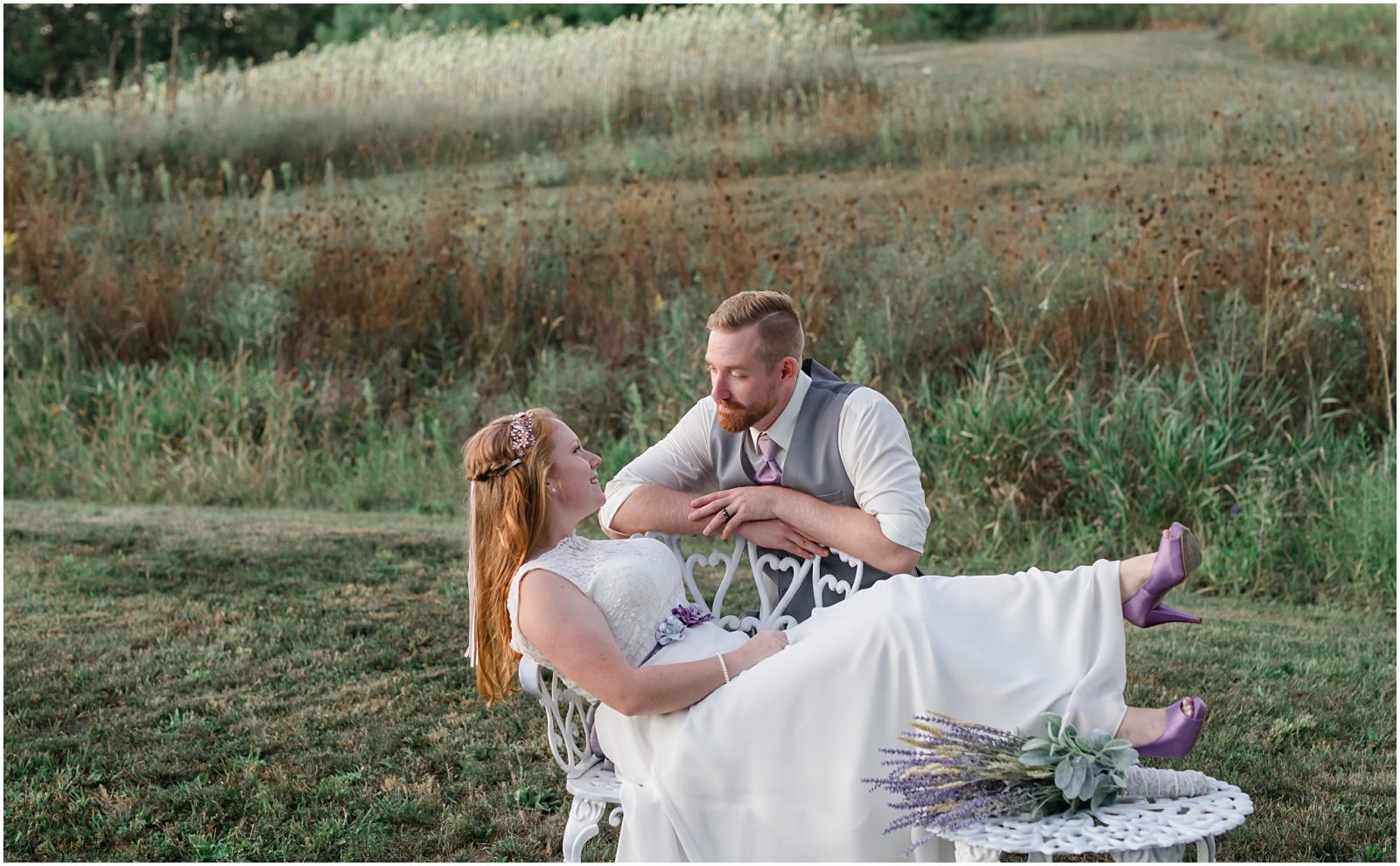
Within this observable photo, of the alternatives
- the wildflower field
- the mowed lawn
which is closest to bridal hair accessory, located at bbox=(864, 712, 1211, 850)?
the mowed lawn

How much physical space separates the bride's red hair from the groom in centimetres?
49

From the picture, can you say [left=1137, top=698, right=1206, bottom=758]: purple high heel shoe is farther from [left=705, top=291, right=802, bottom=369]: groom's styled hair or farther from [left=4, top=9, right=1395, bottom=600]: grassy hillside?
[left=4, top=9, right=1395, bottom=600]: grassy hillside

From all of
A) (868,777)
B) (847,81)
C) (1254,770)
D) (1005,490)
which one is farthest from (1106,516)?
(847,81)

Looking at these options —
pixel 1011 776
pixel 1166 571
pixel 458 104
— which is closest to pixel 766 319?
pixel 1166 571

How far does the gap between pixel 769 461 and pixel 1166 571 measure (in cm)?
104

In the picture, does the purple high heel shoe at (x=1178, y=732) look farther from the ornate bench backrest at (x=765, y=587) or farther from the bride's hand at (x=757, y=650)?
the ornate bench backrest at (x=765, y=587)

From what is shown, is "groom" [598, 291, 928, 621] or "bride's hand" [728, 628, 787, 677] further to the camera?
"groom" [598, 291, 928, 621]

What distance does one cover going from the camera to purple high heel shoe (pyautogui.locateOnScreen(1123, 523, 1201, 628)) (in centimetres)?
230

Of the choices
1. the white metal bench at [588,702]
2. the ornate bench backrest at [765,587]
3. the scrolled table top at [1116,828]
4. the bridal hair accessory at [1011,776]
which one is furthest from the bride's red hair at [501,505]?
the scrolled table top at [1116,828]

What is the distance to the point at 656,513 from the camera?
3.08 metres

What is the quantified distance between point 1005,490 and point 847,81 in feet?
21.6

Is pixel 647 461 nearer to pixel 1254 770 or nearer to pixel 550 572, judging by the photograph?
pixel 550 572

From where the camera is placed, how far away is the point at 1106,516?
585cm

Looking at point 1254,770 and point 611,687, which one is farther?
point 1254,770
